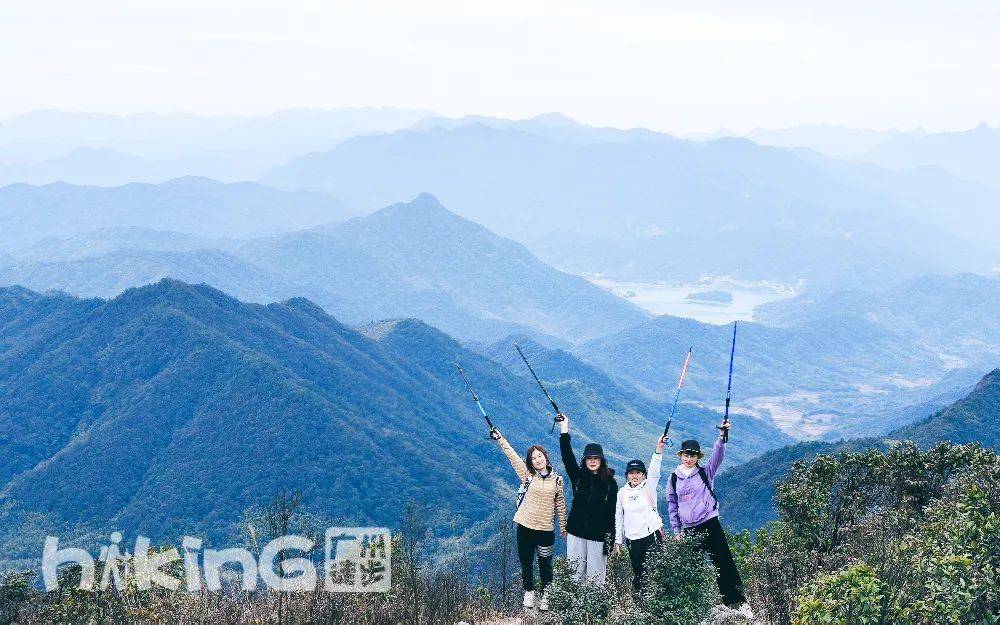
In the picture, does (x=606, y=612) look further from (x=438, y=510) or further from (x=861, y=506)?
(x=438, y=510)

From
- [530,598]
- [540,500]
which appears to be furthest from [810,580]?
[540,500]

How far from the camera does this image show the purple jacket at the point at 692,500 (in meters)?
16.9

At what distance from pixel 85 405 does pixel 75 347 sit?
12250 mm

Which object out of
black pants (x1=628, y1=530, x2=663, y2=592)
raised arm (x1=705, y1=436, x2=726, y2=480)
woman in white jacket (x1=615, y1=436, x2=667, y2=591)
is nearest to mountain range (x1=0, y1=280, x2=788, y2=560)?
black pants (x1=628, y1=530, x2=663, y2=592)

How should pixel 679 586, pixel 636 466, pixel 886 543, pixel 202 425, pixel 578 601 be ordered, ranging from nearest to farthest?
pixel 578 601 < pixel 679 586 < pixel 636 466 < pixel 886 543 < pixel 202 425

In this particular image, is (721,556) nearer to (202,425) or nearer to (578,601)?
(578,601)

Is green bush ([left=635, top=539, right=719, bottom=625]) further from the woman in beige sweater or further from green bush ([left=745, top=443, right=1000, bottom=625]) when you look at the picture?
the woman in beige sweater

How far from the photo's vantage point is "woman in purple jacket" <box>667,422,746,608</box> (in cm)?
1684

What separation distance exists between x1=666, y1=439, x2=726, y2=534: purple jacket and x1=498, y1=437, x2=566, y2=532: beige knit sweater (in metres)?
2.10

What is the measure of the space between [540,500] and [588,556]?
4.49 feet

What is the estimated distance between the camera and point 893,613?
14.3 m

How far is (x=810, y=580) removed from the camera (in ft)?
61.9

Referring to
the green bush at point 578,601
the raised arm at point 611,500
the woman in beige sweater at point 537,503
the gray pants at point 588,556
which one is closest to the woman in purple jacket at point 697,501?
the raised arm at point 611,500

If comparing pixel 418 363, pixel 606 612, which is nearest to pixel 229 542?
pixel 606 612
